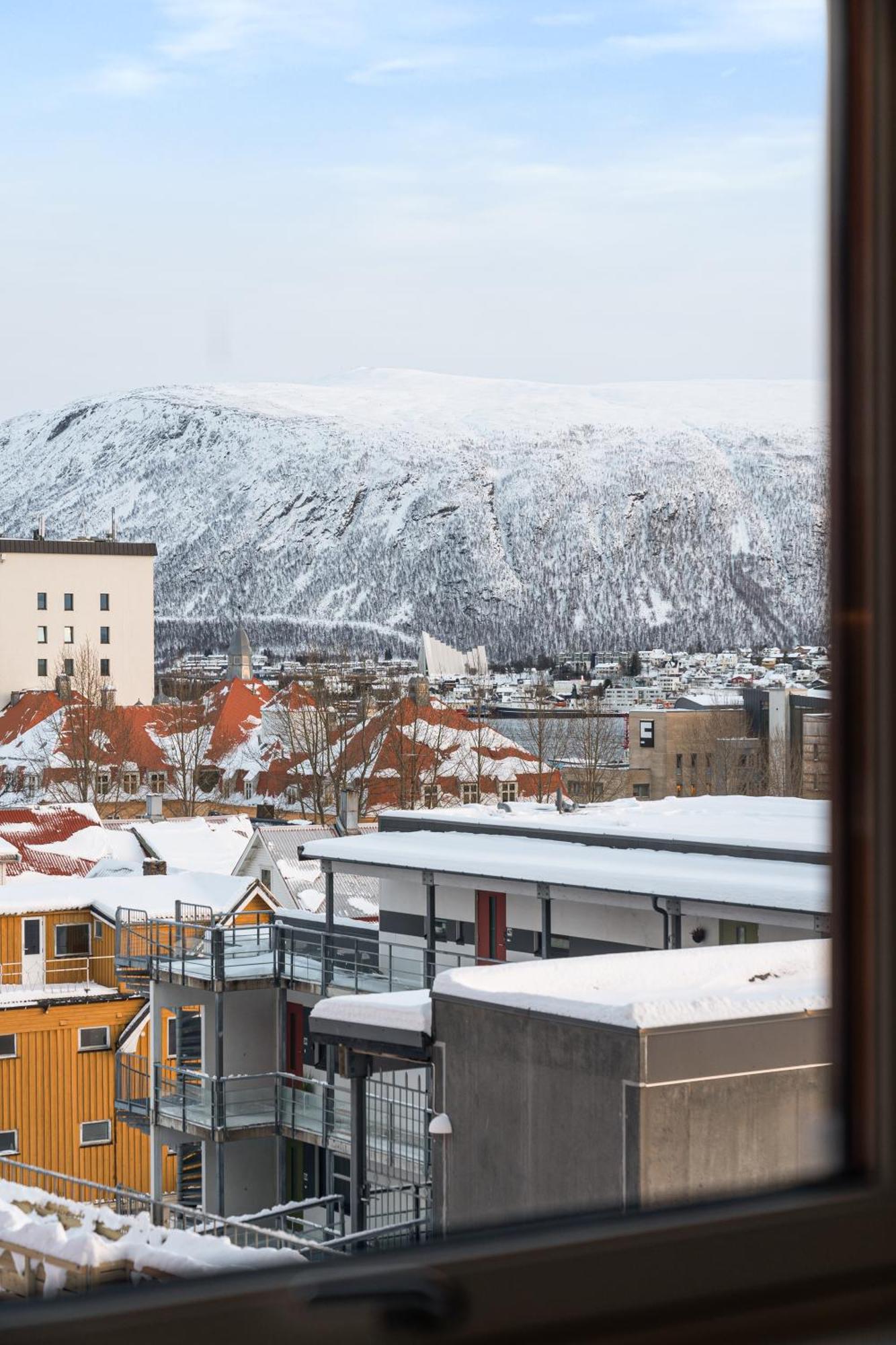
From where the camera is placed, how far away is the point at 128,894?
36.5 ft

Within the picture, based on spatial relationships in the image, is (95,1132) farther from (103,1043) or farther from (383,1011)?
A: (383,1011)

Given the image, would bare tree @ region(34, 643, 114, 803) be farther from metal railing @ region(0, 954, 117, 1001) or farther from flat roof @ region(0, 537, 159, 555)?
metal railing @ region(0, 954, 117, 1001)

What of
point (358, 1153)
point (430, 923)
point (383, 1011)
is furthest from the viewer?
point (430, 923)

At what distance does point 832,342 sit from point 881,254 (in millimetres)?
60

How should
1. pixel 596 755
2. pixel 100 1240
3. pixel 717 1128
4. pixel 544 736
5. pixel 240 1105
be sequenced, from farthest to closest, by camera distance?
pixel 544 736 → pixel 596 755 → pixel 240 1105 → pixel 717 1128 → pixel 100 1240

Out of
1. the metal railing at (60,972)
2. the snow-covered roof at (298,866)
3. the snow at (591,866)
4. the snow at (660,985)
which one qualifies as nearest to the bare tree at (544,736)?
the snow-covered roof at (298,866)

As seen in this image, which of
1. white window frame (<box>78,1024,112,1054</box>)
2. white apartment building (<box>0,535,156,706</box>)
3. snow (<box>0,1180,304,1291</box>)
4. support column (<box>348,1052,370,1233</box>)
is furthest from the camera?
white apartment building (<box>0,535,156,706</box>)

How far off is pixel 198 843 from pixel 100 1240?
12.5 metres

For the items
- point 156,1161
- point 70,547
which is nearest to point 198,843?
point 156,1161

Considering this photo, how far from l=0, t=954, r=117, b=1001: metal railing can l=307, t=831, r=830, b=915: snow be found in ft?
6.71

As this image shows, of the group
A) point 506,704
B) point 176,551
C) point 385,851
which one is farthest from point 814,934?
point 176,551

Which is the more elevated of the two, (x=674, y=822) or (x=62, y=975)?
(x=674, y=822)

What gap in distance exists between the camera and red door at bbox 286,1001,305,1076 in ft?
30.6

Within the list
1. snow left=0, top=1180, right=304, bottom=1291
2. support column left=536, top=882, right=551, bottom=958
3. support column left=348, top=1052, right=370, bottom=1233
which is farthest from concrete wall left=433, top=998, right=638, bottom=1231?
support column left=536, top=882, right=551, bottom=958
